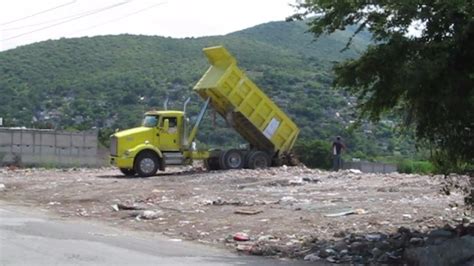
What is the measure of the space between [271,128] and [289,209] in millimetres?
11305

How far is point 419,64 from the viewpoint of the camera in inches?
392

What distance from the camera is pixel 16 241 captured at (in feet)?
38.2

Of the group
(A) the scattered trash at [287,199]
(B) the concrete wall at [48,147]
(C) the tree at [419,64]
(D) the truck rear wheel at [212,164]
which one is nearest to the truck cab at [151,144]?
(D) the truck rear wheel at [212,164]

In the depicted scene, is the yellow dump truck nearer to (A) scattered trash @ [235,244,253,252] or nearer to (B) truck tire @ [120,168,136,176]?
(B) truck tire @ [120,168,136,176]

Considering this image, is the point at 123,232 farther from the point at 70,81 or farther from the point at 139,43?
the point at 139,43

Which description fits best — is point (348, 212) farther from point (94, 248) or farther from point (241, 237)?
point (94, 248)

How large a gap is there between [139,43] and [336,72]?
176ft

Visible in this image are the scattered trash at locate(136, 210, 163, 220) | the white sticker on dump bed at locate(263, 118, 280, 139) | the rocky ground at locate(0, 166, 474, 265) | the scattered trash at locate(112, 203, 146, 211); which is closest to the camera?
the rocky ground at locate(0, 166, 474, 265)

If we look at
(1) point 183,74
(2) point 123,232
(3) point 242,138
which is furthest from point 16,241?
(1) point 183,74

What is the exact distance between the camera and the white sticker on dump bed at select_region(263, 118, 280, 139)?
2636 centimetres

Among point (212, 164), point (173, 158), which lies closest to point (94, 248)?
point (173, 158)

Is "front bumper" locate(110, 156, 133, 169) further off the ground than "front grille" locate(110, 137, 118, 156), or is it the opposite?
"front grille" locate(110, 137, 118, 156)

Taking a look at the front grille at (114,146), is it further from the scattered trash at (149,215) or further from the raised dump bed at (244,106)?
the scattered trash at (149,215)

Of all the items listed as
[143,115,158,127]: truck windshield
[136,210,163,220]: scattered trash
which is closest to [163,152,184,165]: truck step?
[143,115,158,127]: truck windshield
